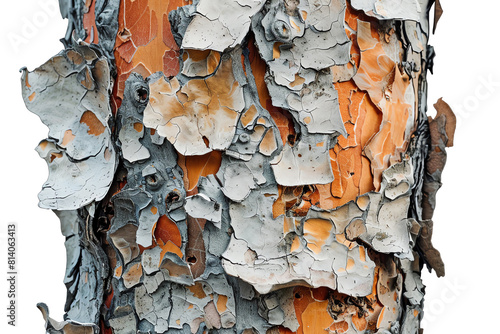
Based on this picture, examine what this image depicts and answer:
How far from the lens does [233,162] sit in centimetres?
150

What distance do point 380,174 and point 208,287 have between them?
45cm

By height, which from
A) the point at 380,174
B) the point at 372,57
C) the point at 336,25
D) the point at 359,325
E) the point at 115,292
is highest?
the point at 336,25

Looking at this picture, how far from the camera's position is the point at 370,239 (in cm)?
A: 158

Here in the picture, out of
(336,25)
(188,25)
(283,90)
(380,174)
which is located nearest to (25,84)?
(188,25)

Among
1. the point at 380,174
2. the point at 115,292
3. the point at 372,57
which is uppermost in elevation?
the point at 372,57

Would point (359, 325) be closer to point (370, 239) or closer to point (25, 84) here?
point (370, 239)

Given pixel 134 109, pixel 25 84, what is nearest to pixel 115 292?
pixel 134 109

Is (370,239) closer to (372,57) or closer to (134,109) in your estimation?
(372,57)

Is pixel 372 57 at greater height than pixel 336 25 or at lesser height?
lesser

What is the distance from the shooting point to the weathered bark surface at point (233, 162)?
1498 mm

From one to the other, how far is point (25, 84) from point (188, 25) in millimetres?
416

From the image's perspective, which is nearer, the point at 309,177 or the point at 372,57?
the point at 309,177

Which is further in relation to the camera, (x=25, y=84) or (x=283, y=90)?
(x=25, y=84)

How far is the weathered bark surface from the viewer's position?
1.50 m
